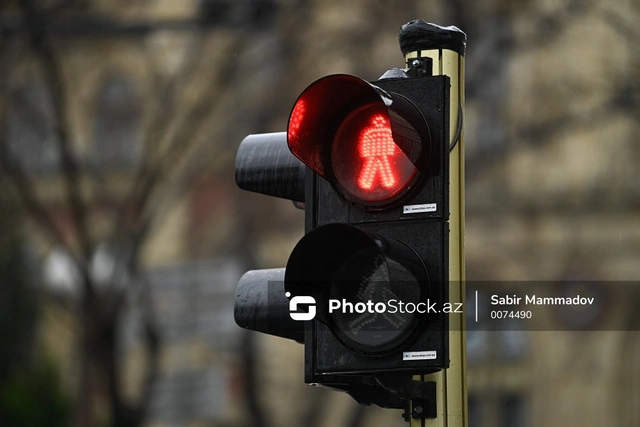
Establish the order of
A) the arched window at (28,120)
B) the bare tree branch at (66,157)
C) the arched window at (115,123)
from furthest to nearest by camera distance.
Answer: the arched window at (115,123), the arched window at (28,120), the bare tree branch at (66,157)

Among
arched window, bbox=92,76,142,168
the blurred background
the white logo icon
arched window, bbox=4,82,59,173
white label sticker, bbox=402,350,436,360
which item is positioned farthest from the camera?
arched window, bbox=92,76,142,168

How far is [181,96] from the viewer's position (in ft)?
61.6

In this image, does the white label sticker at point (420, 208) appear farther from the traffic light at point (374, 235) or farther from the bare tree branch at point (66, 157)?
the bare tree branch at point (66, 157)

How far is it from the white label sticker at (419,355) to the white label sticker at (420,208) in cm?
44

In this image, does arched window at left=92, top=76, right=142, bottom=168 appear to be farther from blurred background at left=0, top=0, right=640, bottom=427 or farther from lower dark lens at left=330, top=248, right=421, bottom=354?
lower dark lens at left=330, top=248, right=421, bottom=354

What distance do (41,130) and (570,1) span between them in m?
6.94

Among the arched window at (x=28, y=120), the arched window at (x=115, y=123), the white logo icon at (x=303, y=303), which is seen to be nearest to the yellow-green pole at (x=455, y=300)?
the white logo icon at (x=303, y=303)

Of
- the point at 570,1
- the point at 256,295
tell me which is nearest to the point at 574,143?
the point at 570,1

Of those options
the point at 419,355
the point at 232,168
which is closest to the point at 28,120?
the point at 232,168

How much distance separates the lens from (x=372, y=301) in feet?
14.4

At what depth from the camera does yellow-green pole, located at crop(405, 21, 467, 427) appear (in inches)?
180

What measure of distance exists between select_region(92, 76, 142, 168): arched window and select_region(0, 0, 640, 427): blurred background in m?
0.03

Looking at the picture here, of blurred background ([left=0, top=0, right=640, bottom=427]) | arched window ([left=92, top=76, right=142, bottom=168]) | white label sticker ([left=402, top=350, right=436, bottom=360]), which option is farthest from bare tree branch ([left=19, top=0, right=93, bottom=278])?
white label sticker ([left=402, top=350, right=436, bottom=360])

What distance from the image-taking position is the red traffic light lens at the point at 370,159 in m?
4.51
